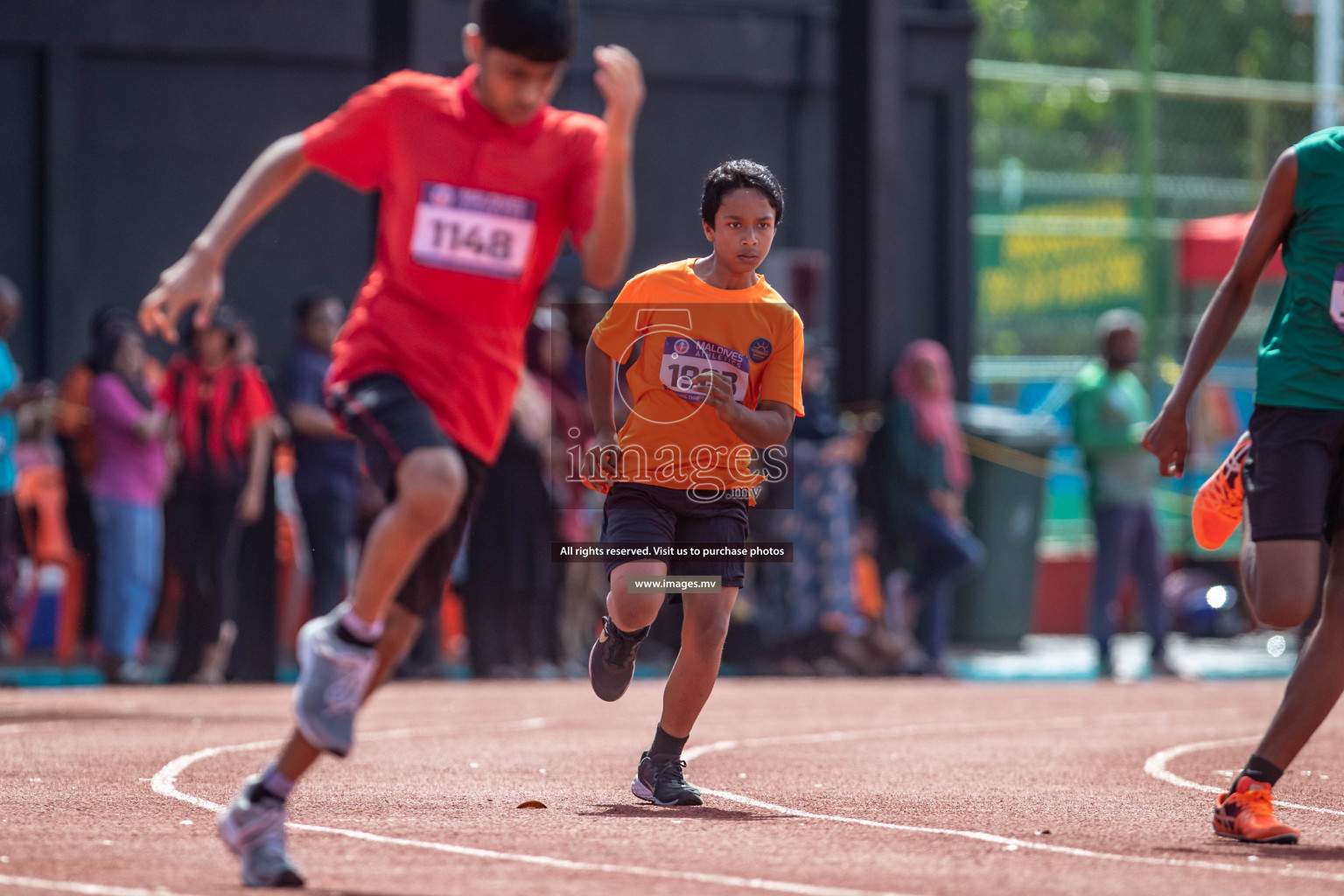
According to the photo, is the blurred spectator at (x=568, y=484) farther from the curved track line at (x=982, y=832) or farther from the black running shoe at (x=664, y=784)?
the black running shoe at (x=664, y=784)

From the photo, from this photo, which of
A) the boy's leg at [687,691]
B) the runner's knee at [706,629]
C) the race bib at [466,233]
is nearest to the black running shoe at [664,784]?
the boy's leg at [687,691]

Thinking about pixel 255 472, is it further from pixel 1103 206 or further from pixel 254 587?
pixel 1103 206

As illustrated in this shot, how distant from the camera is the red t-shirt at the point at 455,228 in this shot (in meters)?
5.28

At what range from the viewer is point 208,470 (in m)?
12.8

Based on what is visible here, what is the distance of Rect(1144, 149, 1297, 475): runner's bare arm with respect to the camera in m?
6.03

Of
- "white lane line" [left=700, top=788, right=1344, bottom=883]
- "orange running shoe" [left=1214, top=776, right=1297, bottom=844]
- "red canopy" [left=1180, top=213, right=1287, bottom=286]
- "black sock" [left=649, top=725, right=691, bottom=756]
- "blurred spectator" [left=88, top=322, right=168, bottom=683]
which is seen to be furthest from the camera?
"red canopy" [left=1180, top=213, right=1287, bottom=286]

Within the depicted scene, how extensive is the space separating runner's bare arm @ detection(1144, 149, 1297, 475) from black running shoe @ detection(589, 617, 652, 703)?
1686 mm

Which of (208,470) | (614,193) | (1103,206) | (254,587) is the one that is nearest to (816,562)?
Result: (254,587)

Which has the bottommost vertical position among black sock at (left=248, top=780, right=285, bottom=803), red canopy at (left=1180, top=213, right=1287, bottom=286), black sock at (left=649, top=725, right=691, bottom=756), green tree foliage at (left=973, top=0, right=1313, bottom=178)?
black sock at (left=649, top=725, right=691, bottom=756)

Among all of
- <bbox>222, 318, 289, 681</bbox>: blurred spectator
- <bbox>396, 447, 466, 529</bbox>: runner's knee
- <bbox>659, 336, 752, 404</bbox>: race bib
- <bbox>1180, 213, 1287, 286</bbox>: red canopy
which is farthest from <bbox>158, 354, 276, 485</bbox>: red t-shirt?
<bbox>1180, 213, 1287, 286</bbox>: red canopy

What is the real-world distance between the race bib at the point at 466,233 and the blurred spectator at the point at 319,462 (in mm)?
7718

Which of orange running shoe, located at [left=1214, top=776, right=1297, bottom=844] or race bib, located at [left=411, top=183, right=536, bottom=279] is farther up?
race bib, located at [left=411, top=183, right=536, bottom=279]

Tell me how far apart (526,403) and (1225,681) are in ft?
16.5

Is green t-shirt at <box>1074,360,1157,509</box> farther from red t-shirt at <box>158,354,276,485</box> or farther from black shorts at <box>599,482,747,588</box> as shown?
black shorts at <box>599,482,747,588</box>
